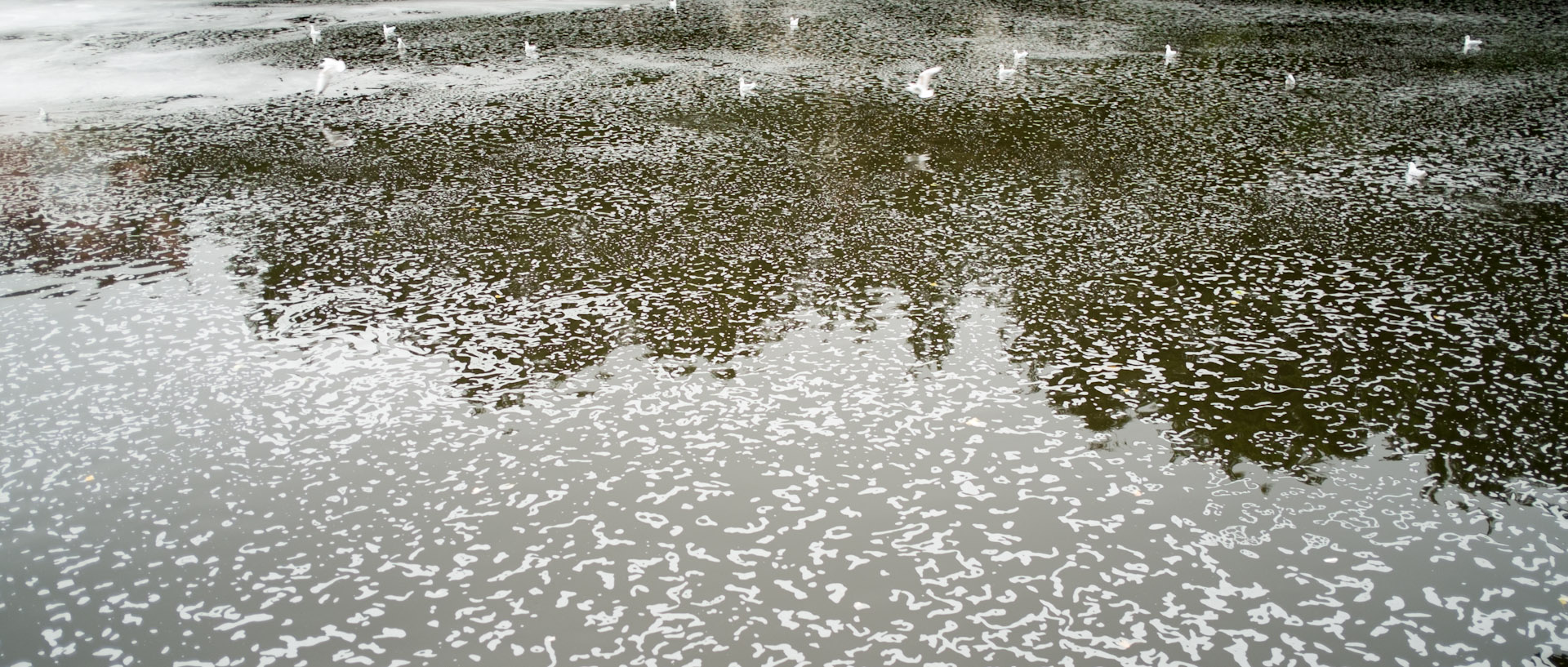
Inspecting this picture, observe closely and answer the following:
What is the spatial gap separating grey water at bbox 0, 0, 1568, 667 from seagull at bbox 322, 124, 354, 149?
4 cm

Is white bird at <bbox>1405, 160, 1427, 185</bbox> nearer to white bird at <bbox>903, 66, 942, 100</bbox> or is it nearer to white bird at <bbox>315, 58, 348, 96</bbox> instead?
white bird at <bbox>903, 66, 942, 100</bbox>

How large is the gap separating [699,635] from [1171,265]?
182 inches

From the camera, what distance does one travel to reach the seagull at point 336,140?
9953 millimetres

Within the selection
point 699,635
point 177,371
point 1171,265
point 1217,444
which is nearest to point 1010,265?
point 1171,265

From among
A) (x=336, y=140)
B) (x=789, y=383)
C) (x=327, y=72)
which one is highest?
(x=327, y=72)

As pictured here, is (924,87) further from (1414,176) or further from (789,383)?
(789,383)

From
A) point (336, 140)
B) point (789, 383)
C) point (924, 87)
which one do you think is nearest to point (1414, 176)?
point (924, 87)

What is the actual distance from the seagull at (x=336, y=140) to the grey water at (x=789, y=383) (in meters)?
0.04

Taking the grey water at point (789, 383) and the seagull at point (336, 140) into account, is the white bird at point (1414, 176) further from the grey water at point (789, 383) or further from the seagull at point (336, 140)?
the seagull at point (336, 140)

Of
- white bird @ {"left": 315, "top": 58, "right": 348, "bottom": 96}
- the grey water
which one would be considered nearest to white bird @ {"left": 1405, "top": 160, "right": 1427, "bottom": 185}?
the grey water

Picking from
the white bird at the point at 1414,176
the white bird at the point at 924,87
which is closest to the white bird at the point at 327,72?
the white bird at the point at 924,87

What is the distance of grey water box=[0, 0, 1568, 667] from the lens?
3.94 metres

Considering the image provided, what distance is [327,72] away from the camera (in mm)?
11570

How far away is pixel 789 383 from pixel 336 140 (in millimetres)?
6747
